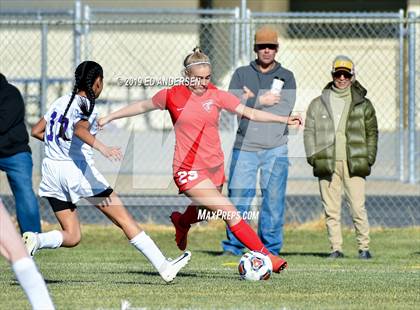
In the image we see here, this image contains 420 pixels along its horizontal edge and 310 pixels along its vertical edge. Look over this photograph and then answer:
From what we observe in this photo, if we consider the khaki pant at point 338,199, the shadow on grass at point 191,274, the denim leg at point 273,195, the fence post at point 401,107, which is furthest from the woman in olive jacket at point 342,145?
the fence post at point 401,107

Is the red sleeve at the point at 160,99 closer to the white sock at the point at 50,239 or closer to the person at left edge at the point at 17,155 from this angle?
the white sock at the point at 50,239

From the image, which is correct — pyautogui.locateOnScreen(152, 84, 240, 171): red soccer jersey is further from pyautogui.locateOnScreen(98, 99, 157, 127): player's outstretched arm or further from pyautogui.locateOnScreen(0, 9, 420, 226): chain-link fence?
pyautogui.locateOnScreen(0, 9, 420, 226): chain-link fence

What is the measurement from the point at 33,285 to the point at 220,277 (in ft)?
12.7

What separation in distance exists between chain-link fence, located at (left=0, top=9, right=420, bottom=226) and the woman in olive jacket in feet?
5.78

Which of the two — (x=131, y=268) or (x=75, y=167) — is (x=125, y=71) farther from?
(x=75, y=167)

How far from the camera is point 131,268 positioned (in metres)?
11.7

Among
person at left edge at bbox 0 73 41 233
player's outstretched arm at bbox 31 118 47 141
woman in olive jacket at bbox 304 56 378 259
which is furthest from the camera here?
woman in olive jacket at bbox 304 56 378 259

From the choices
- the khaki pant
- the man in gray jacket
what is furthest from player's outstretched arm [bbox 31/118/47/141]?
the khaki pant

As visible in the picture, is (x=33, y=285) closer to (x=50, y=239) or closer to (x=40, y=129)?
(x=50, y=239)

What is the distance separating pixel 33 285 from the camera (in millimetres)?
6875

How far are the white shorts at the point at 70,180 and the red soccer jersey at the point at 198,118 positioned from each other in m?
0.86

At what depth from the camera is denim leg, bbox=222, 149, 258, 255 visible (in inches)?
517

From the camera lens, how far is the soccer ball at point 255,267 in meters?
10.1

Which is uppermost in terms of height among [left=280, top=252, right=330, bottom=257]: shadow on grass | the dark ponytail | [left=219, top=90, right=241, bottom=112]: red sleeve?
the dark ponytail
